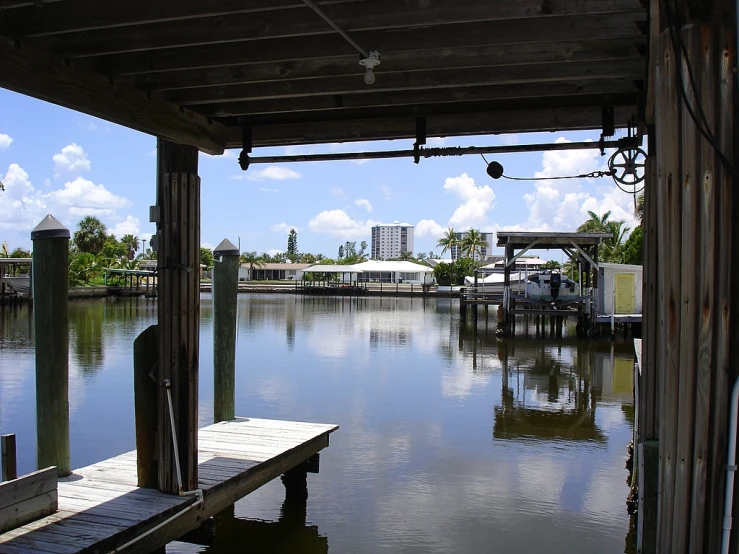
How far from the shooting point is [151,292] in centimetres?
6028

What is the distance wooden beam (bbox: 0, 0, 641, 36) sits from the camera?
12.6 feet

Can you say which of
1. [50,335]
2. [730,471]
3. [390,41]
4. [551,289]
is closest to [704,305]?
[730,471]

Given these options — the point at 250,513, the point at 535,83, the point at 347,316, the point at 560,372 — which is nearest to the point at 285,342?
the point at 560,372

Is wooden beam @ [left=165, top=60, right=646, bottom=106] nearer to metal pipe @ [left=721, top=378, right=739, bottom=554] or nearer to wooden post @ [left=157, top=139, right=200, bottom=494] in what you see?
wooden post @ [left=157, top=139, right=200, bottom=494]

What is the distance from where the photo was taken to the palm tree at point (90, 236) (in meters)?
82.9

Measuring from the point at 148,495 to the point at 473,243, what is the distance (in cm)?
8153

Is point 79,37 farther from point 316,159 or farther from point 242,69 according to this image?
point 316,159

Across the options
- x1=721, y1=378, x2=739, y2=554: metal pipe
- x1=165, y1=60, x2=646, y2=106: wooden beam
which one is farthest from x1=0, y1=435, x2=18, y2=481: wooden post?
x1=721, y1=378, x2=739, y2=554: metal pipe

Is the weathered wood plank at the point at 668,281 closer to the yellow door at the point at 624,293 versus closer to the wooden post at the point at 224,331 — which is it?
the wooden post at the point at 224,331

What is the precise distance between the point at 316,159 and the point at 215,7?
2.66 metres

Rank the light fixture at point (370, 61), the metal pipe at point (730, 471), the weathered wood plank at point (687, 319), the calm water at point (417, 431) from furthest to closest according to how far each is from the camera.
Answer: the calm water at point (417, 431) < the light fixture at point (370, 61) < the weathered wood plank at point (687, 319) < the metal pipe at point (730, 471)

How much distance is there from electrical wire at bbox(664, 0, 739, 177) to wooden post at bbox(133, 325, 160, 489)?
4.27 m

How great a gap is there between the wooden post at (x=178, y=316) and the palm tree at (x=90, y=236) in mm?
83491

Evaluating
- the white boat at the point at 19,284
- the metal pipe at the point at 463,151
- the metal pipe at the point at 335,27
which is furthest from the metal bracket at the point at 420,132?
the white boat at the point at 19,284
